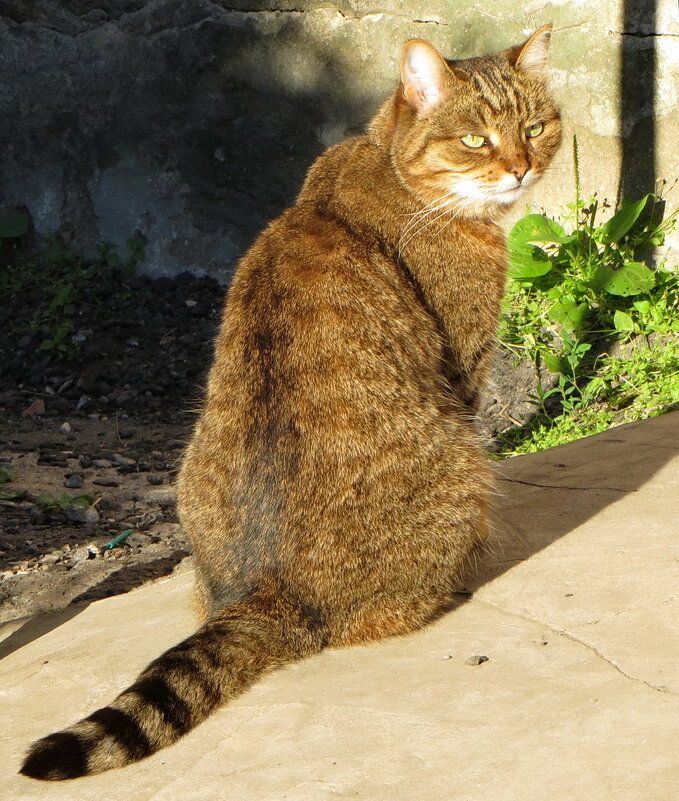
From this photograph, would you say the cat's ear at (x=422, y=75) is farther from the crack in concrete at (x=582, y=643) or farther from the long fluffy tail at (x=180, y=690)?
the long fluffy tail at (x=180, y=690)

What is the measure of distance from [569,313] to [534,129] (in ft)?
7.11

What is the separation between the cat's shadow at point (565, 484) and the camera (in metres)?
3.48

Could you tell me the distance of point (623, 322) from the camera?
574cm

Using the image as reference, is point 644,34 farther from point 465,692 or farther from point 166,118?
point 465,692

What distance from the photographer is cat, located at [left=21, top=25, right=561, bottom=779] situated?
9.46 feet

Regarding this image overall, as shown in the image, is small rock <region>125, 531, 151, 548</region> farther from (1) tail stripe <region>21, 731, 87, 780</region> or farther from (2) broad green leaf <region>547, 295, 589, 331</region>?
(2) broad green leaf <region>547, 295, 589, 331</region>

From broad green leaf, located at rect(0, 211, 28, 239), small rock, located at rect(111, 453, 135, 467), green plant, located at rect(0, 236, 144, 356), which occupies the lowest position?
small rock, located at rect(111, 453, 135, 467)

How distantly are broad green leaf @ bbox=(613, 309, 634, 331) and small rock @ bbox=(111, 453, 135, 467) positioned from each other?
9.36 ft

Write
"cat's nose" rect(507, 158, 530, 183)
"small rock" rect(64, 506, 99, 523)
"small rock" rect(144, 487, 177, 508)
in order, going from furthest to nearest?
"small rock" rect(144, 487, 177, 508) → "small rock" rect(64, 506, 99, 523) → "cat's nose" rect(507, 158, 530, 183)

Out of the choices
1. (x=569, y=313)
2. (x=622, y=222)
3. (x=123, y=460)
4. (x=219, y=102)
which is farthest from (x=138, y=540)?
(x=219, y=102)

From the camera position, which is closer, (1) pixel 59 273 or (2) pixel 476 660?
(2) pixel 476 660

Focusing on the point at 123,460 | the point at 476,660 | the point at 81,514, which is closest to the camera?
the point at 476,660

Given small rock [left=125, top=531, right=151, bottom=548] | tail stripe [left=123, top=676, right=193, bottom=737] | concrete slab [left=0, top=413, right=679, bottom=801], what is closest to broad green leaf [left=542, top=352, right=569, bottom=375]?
concrete slab [left=0, top=413, right=679, bottom=801]

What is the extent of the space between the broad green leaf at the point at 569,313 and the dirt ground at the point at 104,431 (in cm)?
36
